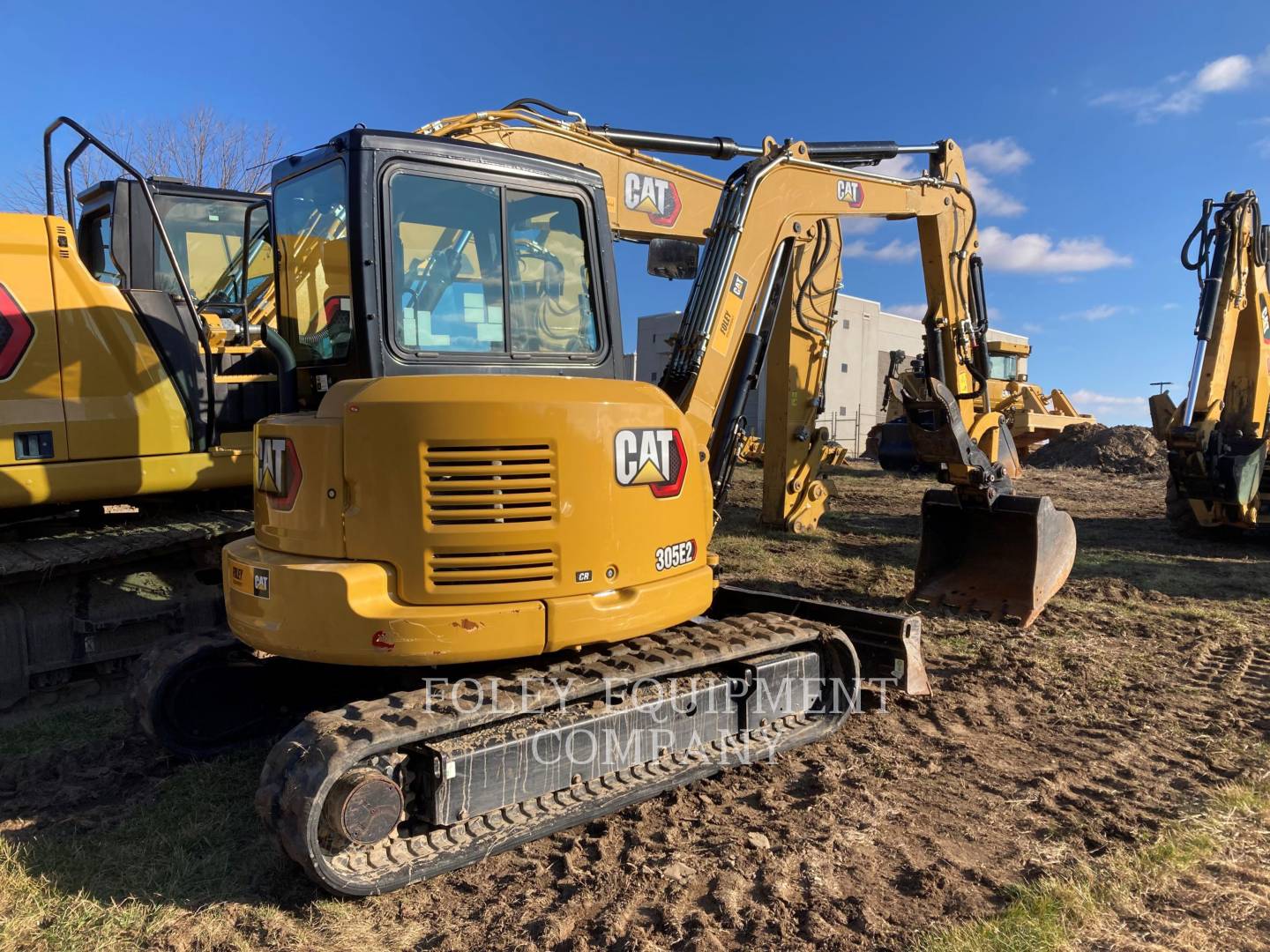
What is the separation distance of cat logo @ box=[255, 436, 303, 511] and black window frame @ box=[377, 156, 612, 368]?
2.01 feet

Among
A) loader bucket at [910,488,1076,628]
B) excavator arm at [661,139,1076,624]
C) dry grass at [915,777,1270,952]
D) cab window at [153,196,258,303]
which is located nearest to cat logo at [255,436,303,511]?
excavator arm at [661,139,1076,624]

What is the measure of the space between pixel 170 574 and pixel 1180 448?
10.6m

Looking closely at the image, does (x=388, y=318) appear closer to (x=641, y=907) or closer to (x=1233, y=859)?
(x=641, y=907)

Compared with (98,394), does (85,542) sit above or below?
below

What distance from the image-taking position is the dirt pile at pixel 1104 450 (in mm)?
21969

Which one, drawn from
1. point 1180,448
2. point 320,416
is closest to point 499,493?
point 320,416

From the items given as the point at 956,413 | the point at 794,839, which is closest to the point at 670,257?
the point at 956,413

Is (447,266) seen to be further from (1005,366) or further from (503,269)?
(1005,366)

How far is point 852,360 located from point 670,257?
3325cm

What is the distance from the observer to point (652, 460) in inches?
157

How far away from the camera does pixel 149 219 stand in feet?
21.2

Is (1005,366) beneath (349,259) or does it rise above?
above

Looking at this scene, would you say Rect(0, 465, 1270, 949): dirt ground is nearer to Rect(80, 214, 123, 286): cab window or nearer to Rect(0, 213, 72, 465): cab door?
Rect(0, 213, 72, 465): cab door

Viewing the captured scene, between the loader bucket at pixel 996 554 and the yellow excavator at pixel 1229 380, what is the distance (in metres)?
4.45
